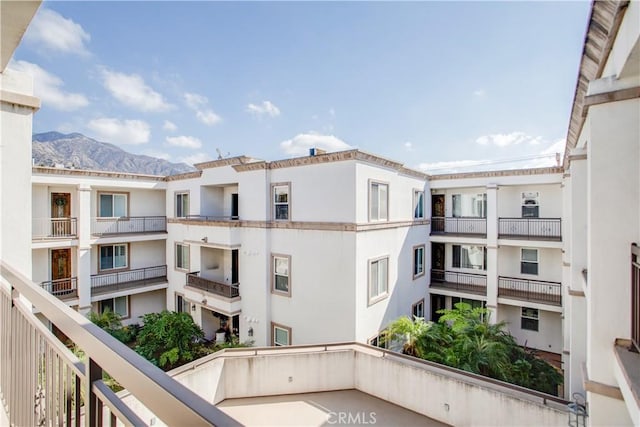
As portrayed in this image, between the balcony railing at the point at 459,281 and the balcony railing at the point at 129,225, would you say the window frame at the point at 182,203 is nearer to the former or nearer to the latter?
the balcony railing at the point at 129,225

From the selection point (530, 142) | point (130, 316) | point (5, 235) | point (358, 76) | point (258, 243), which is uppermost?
point (358, 76)

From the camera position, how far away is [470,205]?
1502 cm

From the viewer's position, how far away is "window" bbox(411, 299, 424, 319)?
13.3 metres

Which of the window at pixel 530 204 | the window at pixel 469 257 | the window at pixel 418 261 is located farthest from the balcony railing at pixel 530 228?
the window at pixel 418 261

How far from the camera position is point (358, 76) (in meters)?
13.3

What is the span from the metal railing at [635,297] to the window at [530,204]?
11846 mm

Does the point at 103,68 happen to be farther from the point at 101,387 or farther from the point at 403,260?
the point at 101,387

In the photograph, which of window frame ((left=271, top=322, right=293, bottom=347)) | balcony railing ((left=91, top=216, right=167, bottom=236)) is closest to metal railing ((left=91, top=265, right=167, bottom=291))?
balcony railing ((left=91, top=216, right=167, bottom=236))

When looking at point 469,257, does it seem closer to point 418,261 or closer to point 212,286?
point 418,261

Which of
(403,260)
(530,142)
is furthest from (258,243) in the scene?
(530,142)

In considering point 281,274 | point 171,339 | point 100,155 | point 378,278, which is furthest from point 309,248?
point 100,155

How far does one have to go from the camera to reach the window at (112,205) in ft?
49.4

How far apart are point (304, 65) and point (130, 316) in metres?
15.3

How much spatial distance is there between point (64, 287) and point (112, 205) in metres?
4.35
